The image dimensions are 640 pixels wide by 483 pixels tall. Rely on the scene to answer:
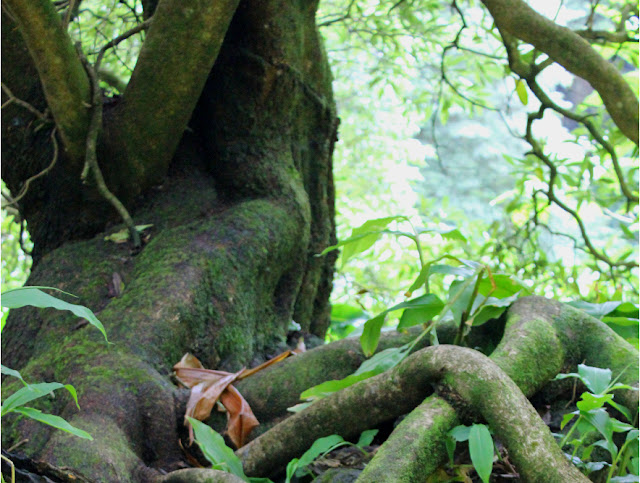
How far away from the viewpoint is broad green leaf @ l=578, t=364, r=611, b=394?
143cm

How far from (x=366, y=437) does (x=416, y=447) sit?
0.28 m

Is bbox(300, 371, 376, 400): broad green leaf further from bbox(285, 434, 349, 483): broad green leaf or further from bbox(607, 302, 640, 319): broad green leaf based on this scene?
bbox(607, 302, 640, 319): broad green leaf

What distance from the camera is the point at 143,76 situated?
2.46m

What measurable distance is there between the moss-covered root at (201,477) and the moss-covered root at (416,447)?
0.35 metres

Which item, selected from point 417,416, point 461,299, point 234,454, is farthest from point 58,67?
point 417,416

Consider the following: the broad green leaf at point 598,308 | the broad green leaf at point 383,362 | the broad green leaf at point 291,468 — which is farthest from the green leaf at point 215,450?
the broad green leaf at point 598,308

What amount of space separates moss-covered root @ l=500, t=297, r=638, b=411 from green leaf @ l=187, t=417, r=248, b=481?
0.74 metres

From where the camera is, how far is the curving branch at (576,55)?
2529 millimetres

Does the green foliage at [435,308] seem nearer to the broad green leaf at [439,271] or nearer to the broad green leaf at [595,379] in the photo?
the broad green leaf at [439,271]

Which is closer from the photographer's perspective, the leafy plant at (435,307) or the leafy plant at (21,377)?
the leafy plant at (21,377)

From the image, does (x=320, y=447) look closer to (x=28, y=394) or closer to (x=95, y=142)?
(x=28, y=394)

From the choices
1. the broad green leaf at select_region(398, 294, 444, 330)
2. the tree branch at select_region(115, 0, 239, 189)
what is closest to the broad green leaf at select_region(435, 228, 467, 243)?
the broad green leaf at select_region(398, 294, 444, 330)

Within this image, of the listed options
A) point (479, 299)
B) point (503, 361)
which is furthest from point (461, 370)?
point (479, 299)

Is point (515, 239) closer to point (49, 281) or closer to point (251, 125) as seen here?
point (251, 125)
